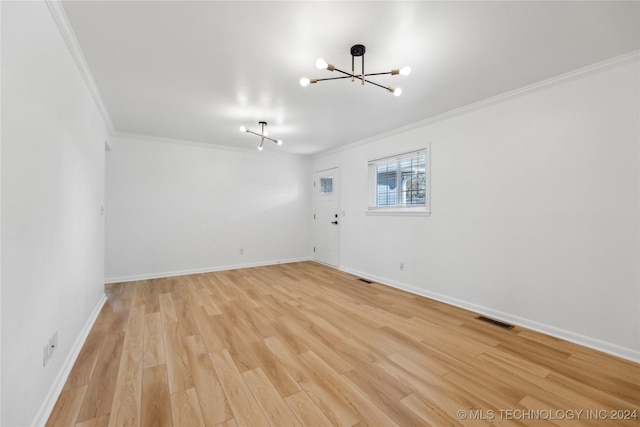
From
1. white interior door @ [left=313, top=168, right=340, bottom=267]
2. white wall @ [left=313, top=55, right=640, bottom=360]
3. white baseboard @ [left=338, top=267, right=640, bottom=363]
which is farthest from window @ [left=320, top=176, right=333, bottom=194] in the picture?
white baseboard @ [left=338, top=267, right=640, bottom=363]

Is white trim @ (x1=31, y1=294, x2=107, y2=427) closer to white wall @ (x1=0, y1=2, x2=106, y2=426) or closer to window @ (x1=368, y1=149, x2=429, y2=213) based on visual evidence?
white wall @ (x1=0, y1=2, x2=106, y2=426)

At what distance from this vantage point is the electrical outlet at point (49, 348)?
156 cm

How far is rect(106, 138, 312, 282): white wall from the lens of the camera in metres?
4.48

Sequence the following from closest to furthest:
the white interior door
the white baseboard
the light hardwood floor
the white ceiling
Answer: the light hardwood floor, the white ceiling, the white baseboard, the white interior door

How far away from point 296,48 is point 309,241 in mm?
4808

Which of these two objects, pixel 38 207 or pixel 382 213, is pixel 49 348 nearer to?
pixel 38 207

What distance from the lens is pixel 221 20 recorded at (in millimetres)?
1831

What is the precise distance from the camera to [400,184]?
169 inches

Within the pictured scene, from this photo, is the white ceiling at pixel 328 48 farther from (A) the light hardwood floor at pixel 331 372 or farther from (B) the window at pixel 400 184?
(A) the light hardwood floor at pixel 331 372

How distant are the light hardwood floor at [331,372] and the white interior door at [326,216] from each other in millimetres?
2441

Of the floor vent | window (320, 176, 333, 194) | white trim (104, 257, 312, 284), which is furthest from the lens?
window (320, 176, 333, 194)

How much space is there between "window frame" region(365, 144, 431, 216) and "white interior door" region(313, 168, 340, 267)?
0.92m

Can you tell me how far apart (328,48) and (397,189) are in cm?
267

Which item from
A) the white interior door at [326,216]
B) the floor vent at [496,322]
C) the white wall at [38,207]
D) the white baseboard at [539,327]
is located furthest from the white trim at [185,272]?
the floor vent at [496,322]
